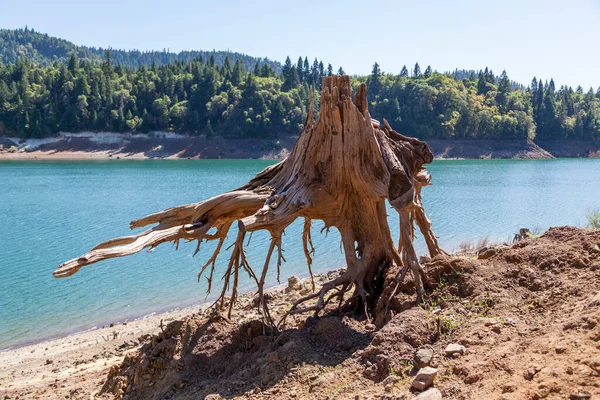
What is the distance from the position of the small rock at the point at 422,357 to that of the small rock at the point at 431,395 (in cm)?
53

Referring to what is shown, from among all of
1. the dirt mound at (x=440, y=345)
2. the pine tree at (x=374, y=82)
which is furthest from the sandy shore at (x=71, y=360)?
the pine tree at (x=374, y=82)

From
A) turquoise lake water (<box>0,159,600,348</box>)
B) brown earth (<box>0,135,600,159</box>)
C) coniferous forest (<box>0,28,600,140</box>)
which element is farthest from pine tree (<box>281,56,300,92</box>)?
turquoise lake water (<box>0,159,600,348</box>)

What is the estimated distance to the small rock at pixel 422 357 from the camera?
216 inches

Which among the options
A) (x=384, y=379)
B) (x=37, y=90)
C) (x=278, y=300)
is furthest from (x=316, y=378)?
(x=37, y=90)

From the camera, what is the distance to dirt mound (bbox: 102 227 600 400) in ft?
16.0

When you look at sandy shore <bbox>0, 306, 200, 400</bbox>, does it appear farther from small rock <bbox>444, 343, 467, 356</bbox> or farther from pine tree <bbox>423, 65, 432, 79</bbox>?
pine tree <bbox>423, 65, 432, 79</bbox>

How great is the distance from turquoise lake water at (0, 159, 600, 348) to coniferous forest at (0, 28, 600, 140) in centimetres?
5247

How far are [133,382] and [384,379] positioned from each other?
354cm

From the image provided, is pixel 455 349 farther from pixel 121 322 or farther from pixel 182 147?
pixel 182 147

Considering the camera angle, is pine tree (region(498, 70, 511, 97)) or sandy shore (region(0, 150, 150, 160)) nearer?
sandy shore (region(0, 150, 150, 160))

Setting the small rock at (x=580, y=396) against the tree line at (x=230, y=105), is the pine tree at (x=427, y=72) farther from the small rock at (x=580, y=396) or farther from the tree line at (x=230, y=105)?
the small rock at (x=580, y=396)

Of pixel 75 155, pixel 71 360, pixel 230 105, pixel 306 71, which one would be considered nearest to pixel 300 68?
pixel 306 71

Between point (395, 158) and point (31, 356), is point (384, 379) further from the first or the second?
point (31, 356)

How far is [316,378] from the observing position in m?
5.89
